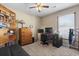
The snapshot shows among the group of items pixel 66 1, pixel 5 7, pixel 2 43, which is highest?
pixel 66 1

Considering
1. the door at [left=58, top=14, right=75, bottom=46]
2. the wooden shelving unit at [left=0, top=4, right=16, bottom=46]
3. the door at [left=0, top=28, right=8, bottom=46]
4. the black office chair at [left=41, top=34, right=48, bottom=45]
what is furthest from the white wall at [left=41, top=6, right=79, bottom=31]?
the door at [left=0, top=28, right=8, bottom=46]

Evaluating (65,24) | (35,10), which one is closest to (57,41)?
(65,24)

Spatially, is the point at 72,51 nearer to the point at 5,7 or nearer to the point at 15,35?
the point at 15,35

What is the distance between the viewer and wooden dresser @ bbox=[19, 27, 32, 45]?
5.50ft

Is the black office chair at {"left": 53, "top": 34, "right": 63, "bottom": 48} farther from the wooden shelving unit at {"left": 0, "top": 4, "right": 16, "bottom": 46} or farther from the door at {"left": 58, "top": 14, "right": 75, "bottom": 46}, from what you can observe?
the wooden shelving unit at {"left": 0, "top": 4, "right": 16, "bottom": 46}

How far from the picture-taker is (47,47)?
1823 millimetres

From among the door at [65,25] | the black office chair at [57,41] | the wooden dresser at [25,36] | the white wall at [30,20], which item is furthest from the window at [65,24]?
the wooden dresser at [25,36]

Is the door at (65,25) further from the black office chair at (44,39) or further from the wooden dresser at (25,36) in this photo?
the wooden dresser at (25,36)

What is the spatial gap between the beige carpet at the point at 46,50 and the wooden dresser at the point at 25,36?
0.09 metres

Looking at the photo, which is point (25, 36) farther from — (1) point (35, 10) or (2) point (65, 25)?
(2) point (65, 25)

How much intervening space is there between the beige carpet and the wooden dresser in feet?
0.30

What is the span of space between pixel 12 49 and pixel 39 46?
0.54 metres

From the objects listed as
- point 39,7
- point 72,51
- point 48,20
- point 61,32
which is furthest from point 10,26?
point 72,51

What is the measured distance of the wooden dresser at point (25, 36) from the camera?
5.50 feet
